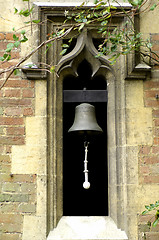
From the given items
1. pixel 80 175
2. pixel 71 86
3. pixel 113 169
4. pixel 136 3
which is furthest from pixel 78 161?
Result: pixel 136 3

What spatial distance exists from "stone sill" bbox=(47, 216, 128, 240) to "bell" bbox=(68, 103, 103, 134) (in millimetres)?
885

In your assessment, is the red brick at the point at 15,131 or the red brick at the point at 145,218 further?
the red brick at the point at 15,131

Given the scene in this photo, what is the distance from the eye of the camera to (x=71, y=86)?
533cm

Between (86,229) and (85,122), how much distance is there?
106 centimetres

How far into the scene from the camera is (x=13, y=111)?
14.2 feet

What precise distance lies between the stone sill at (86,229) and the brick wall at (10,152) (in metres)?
0.33

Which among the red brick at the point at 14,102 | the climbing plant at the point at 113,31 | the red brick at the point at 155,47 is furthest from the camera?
the red brick at the point at 155,47

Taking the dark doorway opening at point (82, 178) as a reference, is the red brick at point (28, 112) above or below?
above

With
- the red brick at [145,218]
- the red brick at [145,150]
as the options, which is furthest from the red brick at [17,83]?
the red brick at [145,218]

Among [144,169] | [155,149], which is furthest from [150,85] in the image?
[144,169]

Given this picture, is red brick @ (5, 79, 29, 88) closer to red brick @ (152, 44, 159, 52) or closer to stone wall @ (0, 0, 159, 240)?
stone wall @ (0, 0, 159, 240)

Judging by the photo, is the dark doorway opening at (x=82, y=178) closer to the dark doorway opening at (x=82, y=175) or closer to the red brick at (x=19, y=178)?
the dark doorway opening at (x=82, y=175)

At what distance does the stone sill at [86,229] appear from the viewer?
4.11 m

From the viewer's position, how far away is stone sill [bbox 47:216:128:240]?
13.5ft
